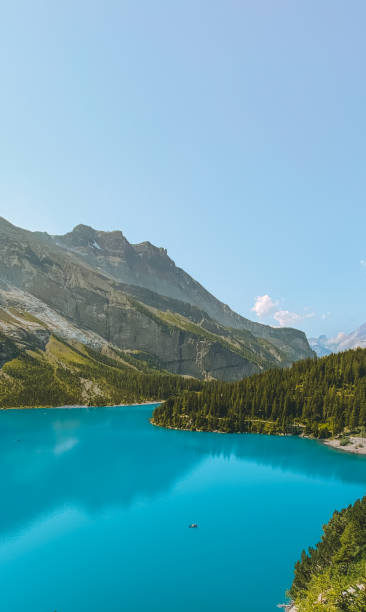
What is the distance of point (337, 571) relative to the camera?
29719mm

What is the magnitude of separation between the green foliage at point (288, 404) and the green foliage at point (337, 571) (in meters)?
85.8

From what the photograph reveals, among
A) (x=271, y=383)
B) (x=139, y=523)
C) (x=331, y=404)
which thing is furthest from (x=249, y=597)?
(x=271, y=383)

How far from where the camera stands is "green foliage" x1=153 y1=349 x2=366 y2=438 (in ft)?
401

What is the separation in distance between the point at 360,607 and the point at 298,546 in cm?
2662

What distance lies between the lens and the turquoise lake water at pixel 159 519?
34.5 meters

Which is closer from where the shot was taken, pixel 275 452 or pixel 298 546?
pixel 298 546

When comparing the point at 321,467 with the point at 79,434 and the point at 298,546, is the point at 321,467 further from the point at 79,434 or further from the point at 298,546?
the point at 79,434

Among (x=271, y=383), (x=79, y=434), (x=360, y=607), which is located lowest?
(x=79, y=434)

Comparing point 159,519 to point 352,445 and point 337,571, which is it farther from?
point 352,445

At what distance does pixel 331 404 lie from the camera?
125375 mm

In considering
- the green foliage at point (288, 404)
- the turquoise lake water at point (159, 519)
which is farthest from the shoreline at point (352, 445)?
the turquoise lake water at point (159, 519)

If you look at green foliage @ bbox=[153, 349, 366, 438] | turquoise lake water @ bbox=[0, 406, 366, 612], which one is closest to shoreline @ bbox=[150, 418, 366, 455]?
green foliage @ bbox=[153, 349, 366, 438]

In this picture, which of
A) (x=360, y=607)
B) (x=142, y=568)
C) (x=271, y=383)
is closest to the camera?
(x=360, y=607)

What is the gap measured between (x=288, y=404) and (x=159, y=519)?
89.5 m
